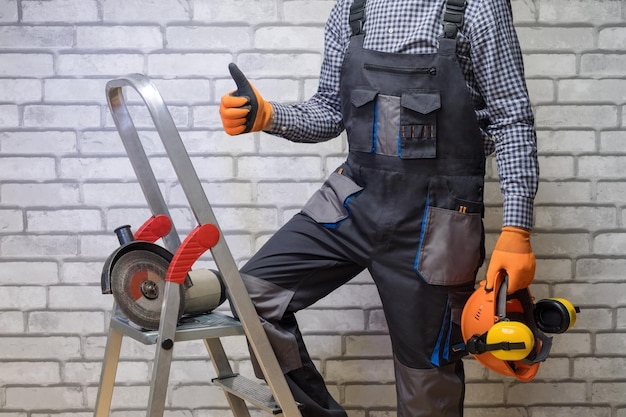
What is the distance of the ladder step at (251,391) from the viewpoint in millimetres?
1766

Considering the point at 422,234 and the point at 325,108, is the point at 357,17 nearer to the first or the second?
the point at 325,108

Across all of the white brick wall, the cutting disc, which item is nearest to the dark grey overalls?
the cutting disc

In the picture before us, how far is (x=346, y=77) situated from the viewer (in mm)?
1932

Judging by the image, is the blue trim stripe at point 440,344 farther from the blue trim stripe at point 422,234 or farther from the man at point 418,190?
the blue trim stripe at point 422,234

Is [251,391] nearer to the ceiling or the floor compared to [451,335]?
nearer to the floor

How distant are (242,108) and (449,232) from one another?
23.2 inches

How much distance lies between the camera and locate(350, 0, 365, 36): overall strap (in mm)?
1934

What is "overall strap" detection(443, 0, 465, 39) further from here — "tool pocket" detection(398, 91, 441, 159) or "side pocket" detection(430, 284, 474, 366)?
"side pocket" detection(430, 284, 474, 366)

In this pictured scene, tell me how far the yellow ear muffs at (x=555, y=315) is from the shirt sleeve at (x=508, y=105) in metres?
0.20

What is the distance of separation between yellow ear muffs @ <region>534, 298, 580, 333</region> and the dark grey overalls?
18 cm

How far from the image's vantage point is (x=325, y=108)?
2096 millimetres

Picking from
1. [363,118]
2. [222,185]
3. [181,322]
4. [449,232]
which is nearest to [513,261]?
[449,232]

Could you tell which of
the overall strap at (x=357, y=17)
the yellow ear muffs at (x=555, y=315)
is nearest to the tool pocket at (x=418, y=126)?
the overall strap at (x=357, y=17)

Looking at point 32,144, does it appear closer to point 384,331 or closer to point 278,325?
point 278,325
